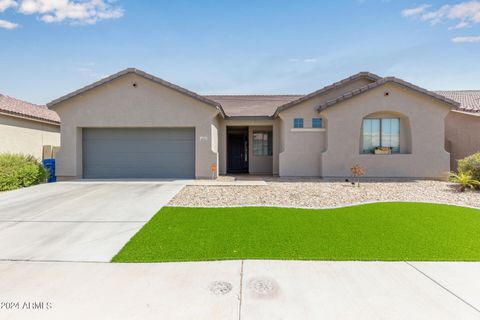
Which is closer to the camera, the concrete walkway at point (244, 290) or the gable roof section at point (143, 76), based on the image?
the concrete walkway at point (244, 290)

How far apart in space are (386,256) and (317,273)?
1.41 m

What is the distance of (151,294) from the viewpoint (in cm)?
321

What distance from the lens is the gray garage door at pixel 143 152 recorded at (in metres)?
13.3

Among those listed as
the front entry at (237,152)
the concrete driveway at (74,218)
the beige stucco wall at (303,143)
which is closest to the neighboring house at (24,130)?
the concrete driveway at (74,218)

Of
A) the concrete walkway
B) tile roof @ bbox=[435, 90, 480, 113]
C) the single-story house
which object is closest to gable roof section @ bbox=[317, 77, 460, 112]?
the single-story house

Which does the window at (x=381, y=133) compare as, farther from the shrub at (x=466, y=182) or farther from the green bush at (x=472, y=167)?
the shrub at (x=466, y=182)

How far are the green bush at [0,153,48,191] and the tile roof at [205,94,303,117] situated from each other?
1018 cm

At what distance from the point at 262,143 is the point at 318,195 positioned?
7882mm

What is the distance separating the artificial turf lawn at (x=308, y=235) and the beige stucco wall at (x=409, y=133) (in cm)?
593

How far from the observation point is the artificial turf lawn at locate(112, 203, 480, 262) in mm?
4320

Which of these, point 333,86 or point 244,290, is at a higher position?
point 333,86

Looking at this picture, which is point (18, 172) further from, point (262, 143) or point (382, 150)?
point (382, 150)

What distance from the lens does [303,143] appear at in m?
13.7

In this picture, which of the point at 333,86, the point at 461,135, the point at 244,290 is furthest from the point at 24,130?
the point at 461,135
